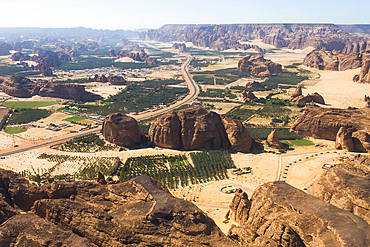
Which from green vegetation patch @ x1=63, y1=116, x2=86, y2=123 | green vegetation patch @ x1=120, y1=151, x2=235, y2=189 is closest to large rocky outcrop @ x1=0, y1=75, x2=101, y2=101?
green vegetation patch @ x1=63, y1=116, x2=86, y2=123

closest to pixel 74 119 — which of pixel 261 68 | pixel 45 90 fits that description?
pixel 45 90

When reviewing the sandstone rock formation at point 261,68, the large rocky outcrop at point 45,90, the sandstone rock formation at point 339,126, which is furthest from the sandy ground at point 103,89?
the sandstone rock formation at point 339,126

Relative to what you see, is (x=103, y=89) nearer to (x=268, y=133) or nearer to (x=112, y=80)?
(x=112, y=80)

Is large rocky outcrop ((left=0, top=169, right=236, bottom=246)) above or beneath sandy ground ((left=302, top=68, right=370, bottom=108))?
above

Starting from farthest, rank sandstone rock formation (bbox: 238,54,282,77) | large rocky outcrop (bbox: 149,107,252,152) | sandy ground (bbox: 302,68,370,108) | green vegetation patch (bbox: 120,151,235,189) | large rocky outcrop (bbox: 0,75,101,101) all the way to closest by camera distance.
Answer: sandstone rock formation (bbox: 238,54,282,77) < large rocky outcrop (bbox: 0,75,101,101) < sandy ground (bbox: 302,68,370,108) < large rocky outcrop (bbox: 149,107,252,152) < green vegetation patch (bbox: 120,151,235,189)

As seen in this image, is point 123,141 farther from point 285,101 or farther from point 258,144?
point 285,101

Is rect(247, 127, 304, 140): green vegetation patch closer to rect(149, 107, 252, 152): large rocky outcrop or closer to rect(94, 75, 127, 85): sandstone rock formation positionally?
rect(149, 107, 252, 152): large rocky outcrop

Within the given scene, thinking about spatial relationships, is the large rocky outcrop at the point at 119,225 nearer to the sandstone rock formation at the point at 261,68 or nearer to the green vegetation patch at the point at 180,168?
the green vegetation patch at the point at 180,168
